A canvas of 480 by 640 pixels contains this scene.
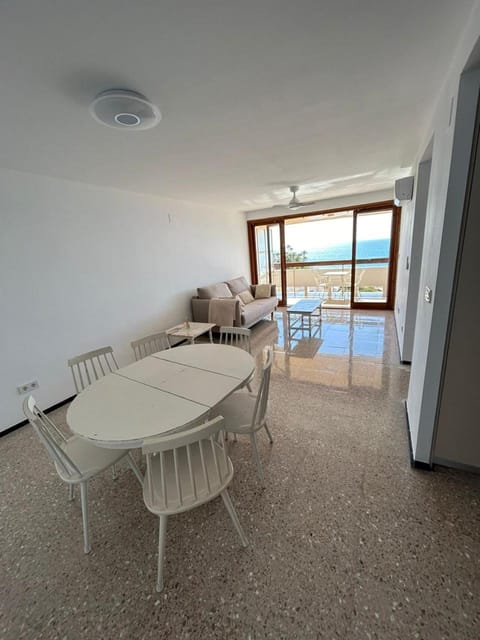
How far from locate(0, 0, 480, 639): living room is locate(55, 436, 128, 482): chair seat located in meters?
0.40

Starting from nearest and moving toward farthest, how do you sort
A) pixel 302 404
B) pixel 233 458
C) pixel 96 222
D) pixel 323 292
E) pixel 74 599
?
pixel 74 599 → pixel 233 458 → pixel 302 404 → pixel 96 222 → pixel 323 292

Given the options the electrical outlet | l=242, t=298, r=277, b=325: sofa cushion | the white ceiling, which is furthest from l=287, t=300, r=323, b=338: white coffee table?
the electrical outlet

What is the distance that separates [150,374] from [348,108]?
235 centimetres

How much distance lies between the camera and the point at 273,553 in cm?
134

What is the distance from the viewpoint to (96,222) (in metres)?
3.17

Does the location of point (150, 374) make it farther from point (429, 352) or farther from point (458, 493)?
point (458, 493)

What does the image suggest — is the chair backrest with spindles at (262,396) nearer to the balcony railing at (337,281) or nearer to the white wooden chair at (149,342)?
the white wooden chair at (149,342)

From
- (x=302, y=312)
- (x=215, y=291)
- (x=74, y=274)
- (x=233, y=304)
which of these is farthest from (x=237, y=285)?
(x=74, y=274)

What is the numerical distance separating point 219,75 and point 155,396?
1812 millimetres

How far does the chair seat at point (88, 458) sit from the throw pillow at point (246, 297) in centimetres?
404

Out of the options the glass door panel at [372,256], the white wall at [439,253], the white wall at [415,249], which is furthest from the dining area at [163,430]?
the glass door panel at [372,256]

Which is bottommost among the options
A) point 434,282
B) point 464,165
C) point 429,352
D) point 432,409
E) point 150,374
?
point 432,409

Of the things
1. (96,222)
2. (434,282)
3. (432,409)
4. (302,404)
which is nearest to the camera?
(434,282)

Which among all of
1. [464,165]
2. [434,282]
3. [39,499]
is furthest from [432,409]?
[39,499]
